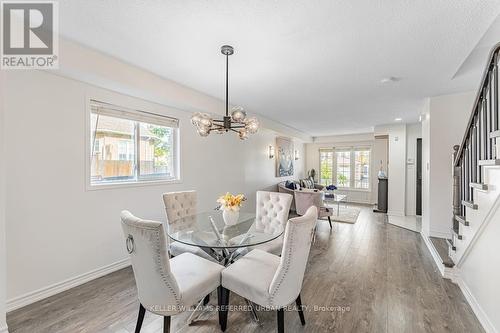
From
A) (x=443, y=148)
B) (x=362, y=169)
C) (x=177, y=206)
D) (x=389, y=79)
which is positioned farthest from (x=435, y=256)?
(x=362, y=169)

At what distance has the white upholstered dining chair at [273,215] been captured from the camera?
2.55 meters

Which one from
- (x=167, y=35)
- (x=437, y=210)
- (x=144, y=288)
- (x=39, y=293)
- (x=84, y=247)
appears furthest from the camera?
(x=437, y=210)

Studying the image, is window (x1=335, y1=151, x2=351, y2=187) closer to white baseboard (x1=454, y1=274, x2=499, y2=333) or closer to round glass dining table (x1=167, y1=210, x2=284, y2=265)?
white baseboard (x1=454, y1=274, x2=499, y2=333)

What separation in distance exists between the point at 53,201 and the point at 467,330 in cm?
405

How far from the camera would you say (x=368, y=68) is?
266cm

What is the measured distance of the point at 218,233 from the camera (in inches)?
87.6

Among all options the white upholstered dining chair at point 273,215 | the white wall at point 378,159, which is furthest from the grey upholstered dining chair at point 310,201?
the white wall at point 378,159

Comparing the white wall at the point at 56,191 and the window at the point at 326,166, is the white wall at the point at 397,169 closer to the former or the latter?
the window at the point at 326,166

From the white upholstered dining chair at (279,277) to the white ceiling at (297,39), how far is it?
1.58 metres

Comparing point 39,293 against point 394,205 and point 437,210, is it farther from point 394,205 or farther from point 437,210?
point 394,205

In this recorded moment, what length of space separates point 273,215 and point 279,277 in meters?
1.27

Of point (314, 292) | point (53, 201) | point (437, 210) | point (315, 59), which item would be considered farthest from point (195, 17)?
point (437, 210)

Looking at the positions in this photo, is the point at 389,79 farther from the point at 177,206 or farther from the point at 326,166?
the point at 326,166

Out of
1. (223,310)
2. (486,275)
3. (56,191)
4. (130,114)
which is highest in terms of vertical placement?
(130,114)
